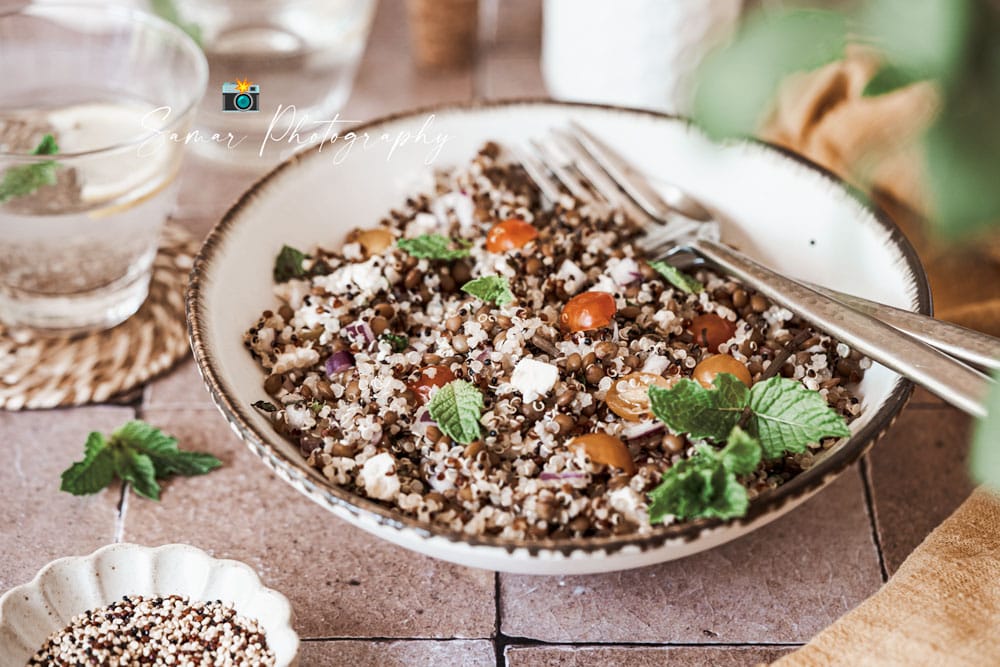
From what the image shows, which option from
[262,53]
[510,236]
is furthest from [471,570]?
[262,53]

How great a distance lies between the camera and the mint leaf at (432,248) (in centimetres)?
144

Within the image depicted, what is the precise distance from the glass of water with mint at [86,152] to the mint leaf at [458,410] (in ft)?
2.00

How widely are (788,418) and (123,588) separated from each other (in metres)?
0.79

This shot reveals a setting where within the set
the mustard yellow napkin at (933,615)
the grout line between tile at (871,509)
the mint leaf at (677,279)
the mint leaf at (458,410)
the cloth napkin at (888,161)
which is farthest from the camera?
the cloth napkin at (888,161)

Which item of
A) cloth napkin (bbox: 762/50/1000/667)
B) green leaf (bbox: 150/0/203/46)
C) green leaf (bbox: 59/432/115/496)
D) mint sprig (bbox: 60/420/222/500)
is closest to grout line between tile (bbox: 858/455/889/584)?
cloth napkin (bbox: 762/50/1000/667)

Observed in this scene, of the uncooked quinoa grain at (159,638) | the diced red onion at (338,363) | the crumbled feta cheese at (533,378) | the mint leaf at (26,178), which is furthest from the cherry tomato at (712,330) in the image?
the mint leaf at (26,178)

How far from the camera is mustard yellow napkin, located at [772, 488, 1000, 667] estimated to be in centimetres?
106

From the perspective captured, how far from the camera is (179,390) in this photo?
157cm

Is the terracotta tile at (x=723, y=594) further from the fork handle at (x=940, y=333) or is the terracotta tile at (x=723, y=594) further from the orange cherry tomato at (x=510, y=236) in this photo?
the orange cherry tomato at (x=510, y=236)

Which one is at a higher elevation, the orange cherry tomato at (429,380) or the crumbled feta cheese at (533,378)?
the crumbled feta cheese at (533,378)

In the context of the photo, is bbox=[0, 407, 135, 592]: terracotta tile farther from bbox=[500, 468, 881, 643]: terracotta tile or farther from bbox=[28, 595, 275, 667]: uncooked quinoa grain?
bbox=[500, 468, 881, 643]: terracotta tile

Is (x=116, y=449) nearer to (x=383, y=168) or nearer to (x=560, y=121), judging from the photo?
(x=383, y=168)

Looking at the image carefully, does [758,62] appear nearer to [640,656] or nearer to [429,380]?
[429,380]

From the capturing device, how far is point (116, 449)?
144cm
